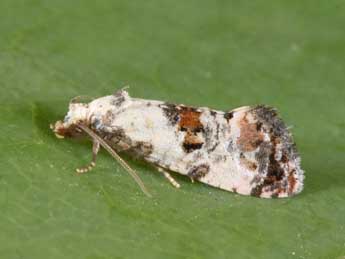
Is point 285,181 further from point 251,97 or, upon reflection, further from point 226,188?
point 251,97

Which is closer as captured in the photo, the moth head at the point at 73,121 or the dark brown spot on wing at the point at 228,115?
the moth head at the point at 73,121

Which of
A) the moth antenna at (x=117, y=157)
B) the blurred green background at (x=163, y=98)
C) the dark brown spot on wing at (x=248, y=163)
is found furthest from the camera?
the dark brown spot on wing at (x=248, y=163)

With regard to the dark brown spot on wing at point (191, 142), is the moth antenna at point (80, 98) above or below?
above

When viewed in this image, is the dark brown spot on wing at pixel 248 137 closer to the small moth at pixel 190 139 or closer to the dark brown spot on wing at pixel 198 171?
the small moth at pixel 190 139

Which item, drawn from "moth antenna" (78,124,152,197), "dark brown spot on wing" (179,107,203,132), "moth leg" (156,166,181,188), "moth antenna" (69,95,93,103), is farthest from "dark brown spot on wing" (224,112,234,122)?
"moth antenna" (69,95,93,103)

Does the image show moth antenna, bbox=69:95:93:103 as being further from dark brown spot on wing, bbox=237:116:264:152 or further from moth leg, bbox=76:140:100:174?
dark brown spot on wing, bbox=237:116:264:152

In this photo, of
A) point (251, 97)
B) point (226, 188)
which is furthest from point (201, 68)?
point (226, 188)

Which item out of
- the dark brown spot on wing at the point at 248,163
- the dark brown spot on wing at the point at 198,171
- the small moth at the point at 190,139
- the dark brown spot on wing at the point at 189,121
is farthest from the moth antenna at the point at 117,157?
the dark brown spot on wing at the point at 248,163
